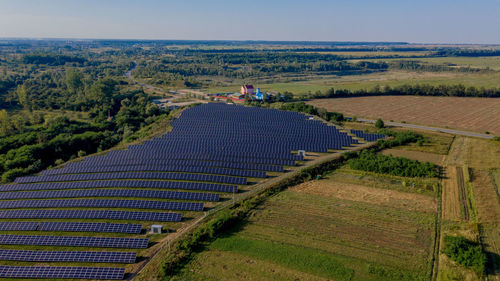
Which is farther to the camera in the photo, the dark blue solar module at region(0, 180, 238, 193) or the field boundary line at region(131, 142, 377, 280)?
the dark blue solar module at region(0, 180, 238, 193)

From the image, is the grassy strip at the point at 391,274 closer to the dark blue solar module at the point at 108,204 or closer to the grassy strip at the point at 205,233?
the grassy strip at the point at 205,233

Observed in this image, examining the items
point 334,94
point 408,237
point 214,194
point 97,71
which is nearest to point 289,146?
point 214,194

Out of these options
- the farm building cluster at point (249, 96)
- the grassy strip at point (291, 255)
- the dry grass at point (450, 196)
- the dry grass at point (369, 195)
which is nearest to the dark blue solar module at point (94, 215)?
the grassy strip at point (291, 255)

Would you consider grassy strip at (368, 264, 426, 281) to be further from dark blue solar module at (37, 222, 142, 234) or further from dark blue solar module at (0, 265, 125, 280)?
dark blue solar module at (37, 222, 142, 234)

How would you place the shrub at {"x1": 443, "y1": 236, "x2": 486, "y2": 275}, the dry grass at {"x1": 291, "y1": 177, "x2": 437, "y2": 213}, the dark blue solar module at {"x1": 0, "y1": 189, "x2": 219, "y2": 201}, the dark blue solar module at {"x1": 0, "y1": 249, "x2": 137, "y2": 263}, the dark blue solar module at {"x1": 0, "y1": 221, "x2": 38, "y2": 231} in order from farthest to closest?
the dry grass at {"x1": 291, "y1": 177, "x2": 437, "y2": 213} < the dark blue solar module at {"x1": 0, "y1": 189, "x2": 219, "y2": 201} < the dark blue solar module at {"x1": 0, "y1": 221, "x2": 38, "y2": 231} < the dark blue solar module at {"x1": 0, "y1": 249, "x2": 137, "y2": 263} < the shrub at {"x1": 443, "y1": 236, "x2": 486, "y2": 275}

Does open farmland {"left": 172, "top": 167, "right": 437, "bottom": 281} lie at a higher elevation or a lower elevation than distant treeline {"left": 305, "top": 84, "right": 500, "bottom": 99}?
lower

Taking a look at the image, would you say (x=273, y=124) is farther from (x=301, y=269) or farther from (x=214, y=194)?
(x=301, y=269)

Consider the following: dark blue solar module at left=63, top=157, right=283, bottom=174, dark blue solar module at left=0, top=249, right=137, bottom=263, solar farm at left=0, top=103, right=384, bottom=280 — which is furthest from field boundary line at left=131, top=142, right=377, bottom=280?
dark blue solar module at left=63, top=157, right=283, bottom=174
